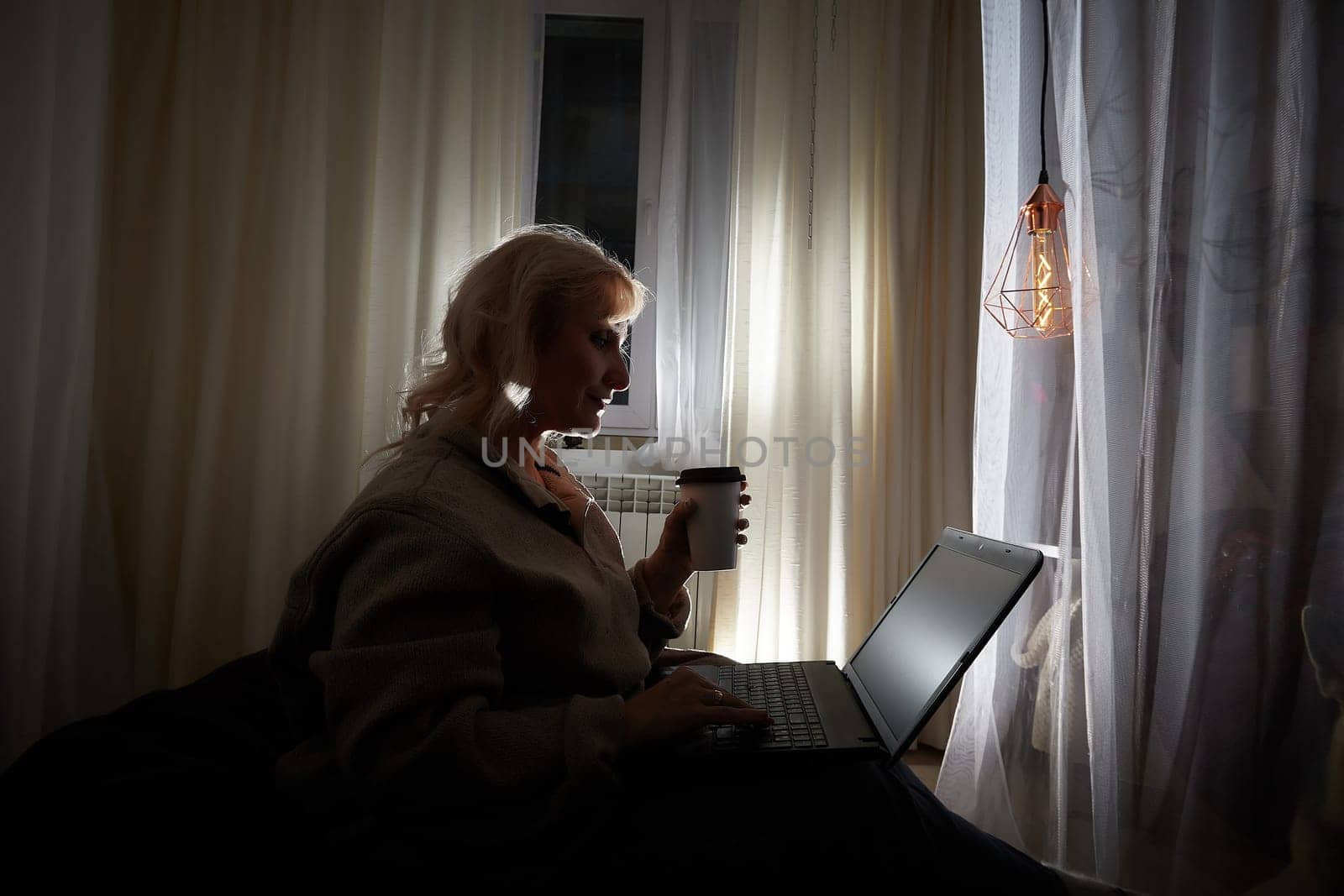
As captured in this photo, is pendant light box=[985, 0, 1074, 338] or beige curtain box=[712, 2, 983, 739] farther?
beige curtain box=[712, 2, 983, 739]

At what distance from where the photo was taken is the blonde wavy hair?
967mm

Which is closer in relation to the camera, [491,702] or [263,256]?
[491,702]

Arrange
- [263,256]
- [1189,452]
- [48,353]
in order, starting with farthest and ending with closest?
[263,256] < [48,353] < [1189,452]

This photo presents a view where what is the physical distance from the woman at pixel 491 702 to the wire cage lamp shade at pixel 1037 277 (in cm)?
100

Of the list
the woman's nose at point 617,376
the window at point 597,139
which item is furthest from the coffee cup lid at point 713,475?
the window at point 597,139

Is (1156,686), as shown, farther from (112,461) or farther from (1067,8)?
(112,461)

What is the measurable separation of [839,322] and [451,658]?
5.75 feet

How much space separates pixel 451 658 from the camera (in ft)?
2.16

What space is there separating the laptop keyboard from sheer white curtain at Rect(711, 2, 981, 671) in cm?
106

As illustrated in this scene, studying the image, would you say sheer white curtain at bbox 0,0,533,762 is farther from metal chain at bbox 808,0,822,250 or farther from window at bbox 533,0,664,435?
metal chain at bbox 808,0,822,250

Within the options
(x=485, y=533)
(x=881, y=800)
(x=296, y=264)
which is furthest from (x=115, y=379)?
(x=881, y=800)

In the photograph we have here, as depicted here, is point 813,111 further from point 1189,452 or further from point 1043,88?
point 1189,452

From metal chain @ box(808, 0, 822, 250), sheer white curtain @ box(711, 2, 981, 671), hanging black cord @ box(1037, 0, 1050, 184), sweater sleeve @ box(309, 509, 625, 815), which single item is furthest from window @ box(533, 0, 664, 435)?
sweater sleeve @ box(309, 509, 625, 815)

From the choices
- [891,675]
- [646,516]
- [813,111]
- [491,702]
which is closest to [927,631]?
[891,675]
